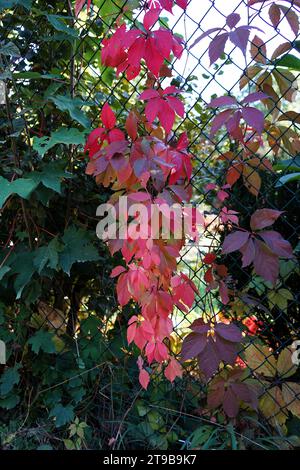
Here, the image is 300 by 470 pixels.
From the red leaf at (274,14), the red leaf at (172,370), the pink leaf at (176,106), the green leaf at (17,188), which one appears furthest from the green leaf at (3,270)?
the red leaf at (274,14)

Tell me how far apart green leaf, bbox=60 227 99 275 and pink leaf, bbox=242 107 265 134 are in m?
0.65

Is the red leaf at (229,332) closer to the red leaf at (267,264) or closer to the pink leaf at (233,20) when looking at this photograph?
the red leaf at (267,264)

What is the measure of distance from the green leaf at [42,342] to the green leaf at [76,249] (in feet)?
1.04

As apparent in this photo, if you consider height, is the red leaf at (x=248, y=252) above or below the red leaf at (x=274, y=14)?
→ below

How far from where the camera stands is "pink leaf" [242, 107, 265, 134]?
4.04 feet

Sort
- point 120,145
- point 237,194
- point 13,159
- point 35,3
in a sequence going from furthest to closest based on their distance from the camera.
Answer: point 237,194, point 35,3, point 13,159, point 120,145

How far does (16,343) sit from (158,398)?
562 millimetres

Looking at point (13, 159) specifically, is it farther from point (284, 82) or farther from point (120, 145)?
point (284, 82)

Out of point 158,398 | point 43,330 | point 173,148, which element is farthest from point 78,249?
point 158,398

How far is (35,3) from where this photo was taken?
1.73 metres

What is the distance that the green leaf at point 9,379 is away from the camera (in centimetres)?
171

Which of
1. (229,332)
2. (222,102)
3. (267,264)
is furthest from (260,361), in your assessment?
(222,102)

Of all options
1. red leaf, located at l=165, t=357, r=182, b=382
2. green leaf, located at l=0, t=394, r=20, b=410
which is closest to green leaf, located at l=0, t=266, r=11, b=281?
green leaf, located at l=0, t=394, r=20, b=410

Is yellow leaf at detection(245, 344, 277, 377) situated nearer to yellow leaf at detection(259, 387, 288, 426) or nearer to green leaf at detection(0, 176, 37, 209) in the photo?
yellow leaf at detection(259, 387, 288, 426)
